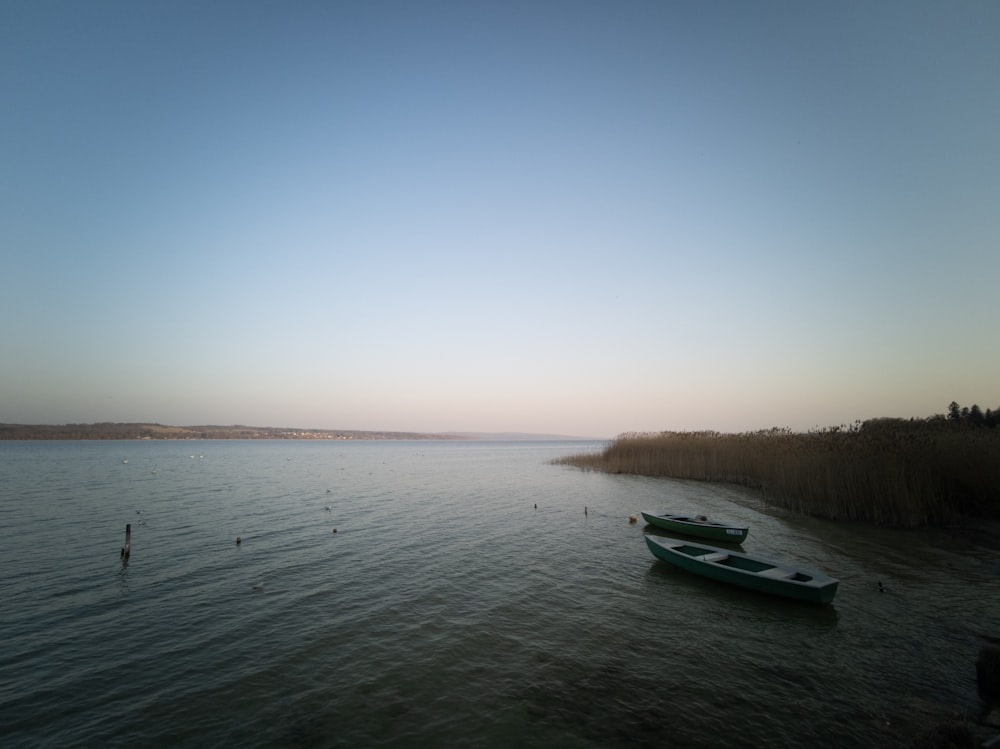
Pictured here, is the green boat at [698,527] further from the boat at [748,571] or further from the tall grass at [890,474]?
the tall grass at [890,474]

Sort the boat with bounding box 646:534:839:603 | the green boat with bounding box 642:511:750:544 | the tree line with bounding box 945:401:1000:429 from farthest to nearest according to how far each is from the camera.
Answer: the tree line with bounding box 945:401:1000:429
the green boat with bounding box 642:511:750:544
the boat with bounding box 646:534:839:603

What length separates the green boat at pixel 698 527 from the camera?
17.7 meters

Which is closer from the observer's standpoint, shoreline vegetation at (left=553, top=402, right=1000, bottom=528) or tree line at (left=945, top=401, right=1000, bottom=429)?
shoreline vegetation at (left=553, top=402, right=1000, bottom=528)

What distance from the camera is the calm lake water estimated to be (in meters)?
7.16

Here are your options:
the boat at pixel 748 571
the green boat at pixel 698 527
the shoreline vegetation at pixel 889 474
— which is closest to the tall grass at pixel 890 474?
the shoreline vegetation at pixel 889 474

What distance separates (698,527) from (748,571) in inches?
228

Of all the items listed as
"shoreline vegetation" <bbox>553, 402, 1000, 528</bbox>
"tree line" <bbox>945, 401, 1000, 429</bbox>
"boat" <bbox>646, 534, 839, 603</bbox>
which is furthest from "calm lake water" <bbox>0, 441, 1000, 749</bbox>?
"tree line" <bbox>945, 401, 1000, 429</bbox>

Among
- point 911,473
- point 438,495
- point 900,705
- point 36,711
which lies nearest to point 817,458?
point 911,473

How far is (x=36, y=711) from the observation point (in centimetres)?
755

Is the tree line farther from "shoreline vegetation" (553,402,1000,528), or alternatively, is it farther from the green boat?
the green boat

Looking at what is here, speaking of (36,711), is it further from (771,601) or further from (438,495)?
(438,495)

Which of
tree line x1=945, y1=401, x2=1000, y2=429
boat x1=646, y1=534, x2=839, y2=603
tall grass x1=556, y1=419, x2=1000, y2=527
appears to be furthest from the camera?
tree line x1=945, y1=401, x2=1000, y2=429

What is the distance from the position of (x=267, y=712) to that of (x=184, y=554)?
12425 mm

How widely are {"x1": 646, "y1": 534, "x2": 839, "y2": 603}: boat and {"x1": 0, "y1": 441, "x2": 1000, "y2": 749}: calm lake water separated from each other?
17.0 inches
